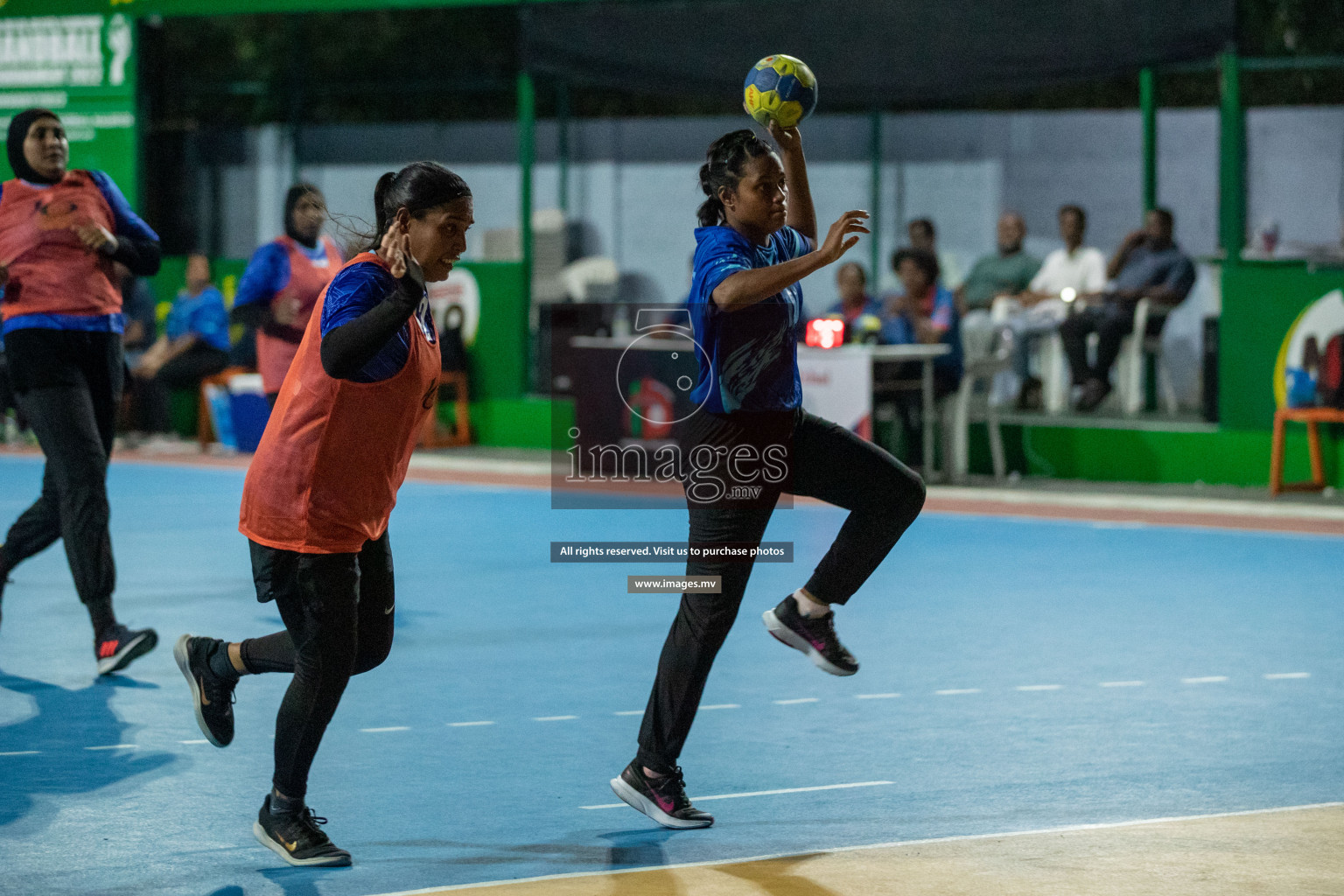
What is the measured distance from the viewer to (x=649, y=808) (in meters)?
5.64

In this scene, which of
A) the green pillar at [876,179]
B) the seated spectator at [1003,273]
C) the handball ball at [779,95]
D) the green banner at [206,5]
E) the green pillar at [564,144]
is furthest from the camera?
the green pillar at [564,144]

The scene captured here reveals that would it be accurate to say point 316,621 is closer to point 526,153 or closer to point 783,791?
point 783,791

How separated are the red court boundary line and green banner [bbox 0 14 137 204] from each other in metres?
6.14

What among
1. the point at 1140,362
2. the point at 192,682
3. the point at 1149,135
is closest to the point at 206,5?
the point at 1149,135

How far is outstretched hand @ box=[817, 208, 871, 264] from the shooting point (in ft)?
17.0

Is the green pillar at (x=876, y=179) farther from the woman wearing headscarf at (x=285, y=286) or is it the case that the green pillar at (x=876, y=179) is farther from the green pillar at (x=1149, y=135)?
the woman wearing headscarf at (x=285, y=286)

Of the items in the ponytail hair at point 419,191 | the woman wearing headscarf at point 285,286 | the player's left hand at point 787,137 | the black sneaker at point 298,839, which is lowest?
the black sneaker at point 298,839

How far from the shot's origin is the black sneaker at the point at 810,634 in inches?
236

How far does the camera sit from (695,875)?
5.17 meters

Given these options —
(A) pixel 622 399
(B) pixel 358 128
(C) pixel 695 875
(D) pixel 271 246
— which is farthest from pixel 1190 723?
(B) pixel 358 128

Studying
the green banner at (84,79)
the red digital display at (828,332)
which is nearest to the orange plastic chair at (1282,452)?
the red digital display at (828,332)

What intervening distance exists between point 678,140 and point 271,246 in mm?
12475

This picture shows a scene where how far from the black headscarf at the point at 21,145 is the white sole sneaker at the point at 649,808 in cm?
404

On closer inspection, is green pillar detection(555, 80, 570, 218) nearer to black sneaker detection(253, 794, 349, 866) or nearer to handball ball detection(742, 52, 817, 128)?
handball ball detection(742, 52, 817, 128)
